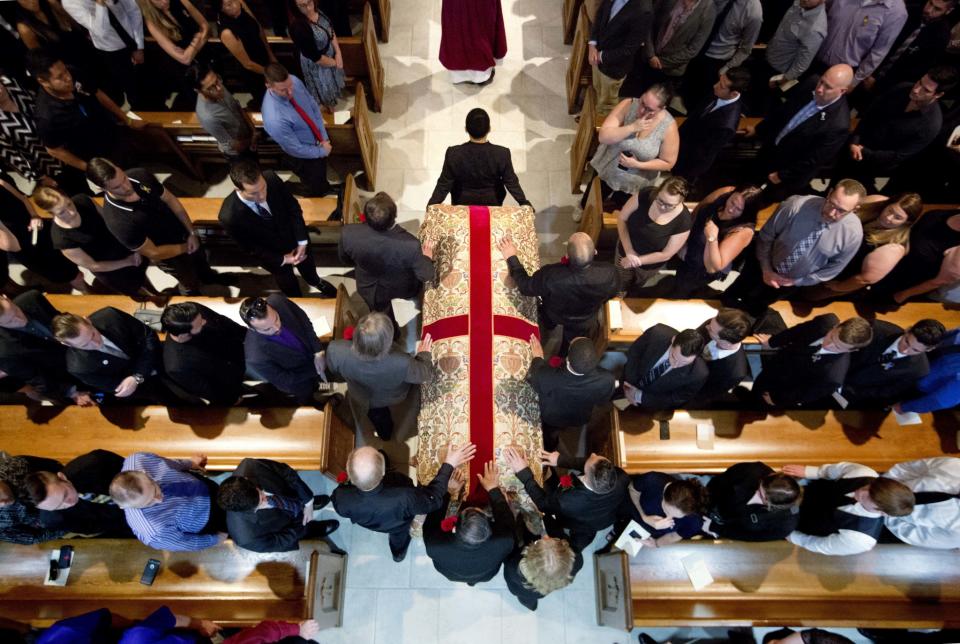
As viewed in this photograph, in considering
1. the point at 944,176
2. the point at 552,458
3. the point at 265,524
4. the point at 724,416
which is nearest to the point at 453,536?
the point at 552,458

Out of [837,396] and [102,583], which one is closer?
[102,583]

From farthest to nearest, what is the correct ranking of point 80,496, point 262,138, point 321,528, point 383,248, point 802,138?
1. point 262,138
2. point 802,138
3. point 321,528
4. point 383,248
5. point 80,496

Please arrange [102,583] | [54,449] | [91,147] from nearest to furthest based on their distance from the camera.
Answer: [102,583], [54,449], [91,147]

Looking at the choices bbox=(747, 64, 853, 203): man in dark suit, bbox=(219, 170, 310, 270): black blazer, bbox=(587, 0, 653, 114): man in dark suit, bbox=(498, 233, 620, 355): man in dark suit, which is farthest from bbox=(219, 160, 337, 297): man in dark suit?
bbox=(747, 64, 853, 203): man in dark suit

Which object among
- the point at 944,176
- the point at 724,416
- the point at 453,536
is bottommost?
the point at 453,536

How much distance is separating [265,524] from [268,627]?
0.67m

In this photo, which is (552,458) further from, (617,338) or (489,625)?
(489,625)

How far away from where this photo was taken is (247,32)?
4949mm

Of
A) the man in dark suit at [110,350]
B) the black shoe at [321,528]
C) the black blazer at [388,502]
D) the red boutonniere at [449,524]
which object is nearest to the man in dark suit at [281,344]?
the man in dark suit at [110,350]

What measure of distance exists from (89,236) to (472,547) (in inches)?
136

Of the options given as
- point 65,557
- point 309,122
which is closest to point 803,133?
point 309,122

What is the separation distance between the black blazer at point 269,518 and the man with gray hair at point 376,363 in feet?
2.37

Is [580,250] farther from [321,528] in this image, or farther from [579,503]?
[321,528]

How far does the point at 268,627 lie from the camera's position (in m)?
3.32
